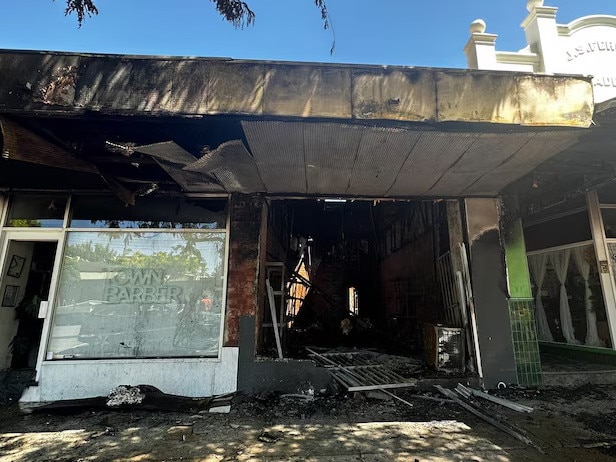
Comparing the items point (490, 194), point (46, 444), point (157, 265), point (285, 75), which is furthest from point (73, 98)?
point (490, 194)

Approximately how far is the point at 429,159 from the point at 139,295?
14.7ft

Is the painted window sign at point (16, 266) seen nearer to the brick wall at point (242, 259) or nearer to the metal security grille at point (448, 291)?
the brick wall at point (242, 259)

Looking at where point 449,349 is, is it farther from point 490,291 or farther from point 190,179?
point 190,179

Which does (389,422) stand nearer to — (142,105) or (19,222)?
(142,105)

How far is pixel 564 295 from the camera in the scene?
22.4 feet

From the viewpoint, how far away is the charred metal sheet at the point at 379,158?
11.8 feet

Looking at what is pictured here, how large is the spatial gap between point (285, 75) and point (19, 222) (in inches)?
188

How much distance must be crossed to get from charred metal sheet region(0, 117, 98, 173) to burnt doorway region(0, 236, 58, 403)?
1.91 m

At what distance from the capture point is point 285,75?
134 inches

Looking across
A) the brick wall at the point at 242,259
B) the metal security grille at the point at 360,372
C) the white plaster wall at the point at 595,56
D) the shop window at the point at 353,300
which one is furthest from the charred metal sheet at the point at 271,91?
the shop window at the point at 353,300

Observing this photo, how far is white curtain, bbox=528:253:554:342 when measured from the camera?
726 cm

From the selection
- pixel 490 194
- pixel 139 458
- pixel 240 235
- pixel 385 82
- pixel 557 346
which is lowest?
pixel 139 458

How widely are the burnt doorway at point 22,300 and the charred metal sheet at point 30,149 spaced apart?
1912 millimetres

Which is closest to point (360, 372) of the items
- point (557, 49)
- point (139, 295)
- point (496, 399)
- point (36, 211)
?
point (496, 399)
